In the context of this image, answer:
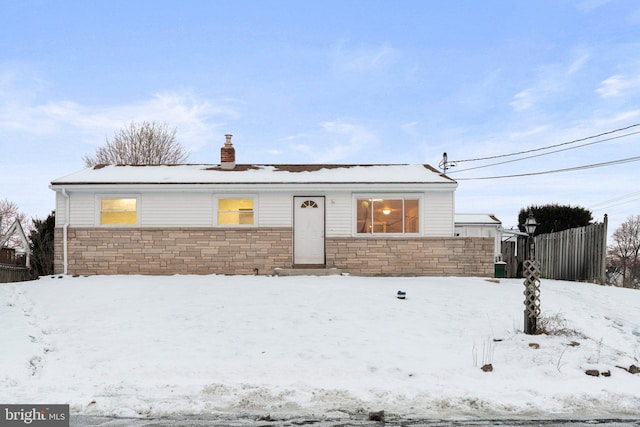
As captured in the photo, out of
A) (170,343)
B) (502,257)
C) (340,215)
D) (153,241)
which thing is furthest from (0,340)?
(502,257)

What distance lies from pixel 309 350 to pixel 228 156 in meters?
12.5

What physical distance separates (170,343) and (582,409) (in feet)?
23.5

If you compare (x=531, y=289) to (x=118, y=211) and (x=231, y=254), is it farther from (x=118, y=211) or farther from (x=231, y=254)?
(x=118, y=211)

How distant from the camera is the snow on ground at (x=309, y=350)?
702 cm

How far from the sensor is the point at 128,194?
18.1m

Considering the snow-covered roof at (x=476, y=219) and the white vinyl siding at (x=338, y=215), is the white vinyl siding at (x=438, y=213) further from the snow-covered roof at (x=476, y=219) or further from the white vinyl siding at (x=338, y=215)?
the snow-covered roof at (x=476, y=219)

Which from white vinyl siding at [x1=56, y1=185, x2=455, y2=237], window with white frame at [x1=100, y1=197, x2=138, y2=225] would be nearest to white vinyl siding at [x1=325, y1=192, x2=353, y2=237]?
white vinyl siding at [x1=56, y1=185, x2=455, y2=237]

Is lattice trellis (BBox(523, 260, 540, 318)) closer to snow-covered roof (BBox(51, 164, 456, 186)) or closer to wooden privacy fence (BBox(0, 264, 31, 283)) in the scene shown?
snow-covered roof (BBox(51, 164, 456, 186))

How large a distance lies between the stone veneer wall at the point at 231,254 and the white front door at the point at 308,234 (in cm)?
41

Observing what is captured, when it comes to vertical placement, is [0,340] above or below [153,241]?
below

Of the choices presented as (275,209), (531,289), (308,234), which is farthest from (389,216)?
(531,289)

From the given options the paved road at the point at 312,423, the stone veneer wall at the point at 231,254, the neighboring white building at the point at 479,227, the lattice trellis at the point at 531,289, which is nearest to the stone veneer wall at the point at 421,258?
the stone veneer wall at the point at 231,254

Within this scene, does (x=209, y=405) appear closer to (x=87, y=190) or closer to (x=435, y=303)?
(x=435, y=303)

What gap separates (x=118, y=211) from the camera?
1814 cm
